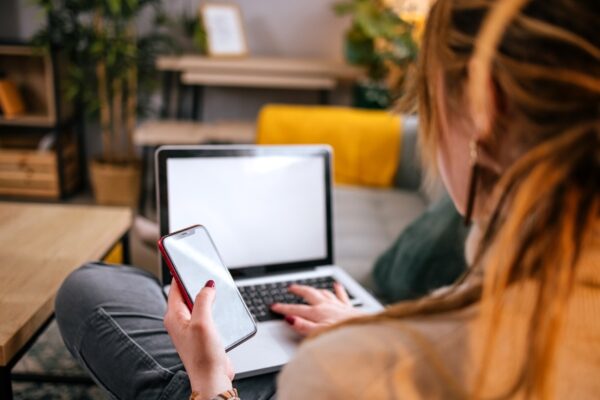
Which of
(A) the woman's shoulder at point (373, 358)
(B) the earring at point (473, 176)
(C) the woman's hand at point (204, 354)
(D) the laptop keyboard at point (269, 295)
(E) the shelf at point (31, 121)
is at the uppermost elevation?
(B) the earring at point (473, 176)

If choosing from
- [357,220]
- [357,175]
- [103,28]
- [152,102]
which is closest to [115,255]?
[357,220]

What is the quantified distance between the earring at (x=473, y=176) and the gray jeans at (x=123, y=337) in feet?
1.46

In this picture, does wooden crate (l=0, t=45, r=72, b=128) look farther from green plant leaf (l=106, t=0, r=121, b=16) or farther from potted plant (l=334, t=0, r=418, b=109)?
potted plant (l=334, t=0, r=418, b=109)

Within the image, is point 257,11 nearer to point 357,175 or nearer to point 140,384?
point 357,175

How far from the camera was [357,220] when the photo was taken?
6.41 ft

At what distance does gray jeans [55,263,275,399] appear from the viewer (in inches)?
32.1

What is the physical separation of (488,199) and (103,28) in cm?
273

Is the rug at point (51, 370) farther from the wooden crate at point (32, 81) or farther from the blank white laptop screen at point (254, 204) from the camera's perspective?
the wooden crate at point (32, 81)

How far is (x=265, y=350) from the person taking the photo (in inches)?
35.4

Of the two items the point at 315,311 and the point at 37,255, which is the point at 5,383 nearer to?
the point at 37,255

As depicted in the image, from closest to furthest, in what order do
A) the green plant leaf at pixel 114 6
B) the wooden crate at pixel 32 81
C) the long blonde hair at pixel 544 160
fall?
1. the long blonde hair at pixel 544 160
2. the green plant leaf at pixel 114 6
3. the wooden crate at pixel 32 81

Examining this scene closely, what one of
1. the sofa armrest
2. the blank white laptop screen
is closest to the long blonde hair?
the blank white laptop screen

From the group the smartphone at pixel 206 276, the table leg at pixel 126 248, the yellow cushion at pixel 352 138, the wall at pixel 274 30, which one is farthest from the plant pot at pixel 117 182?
the smartphone at pixel 206 276

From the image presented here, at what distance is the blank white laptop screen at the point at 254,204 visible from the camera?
3.51 ft
